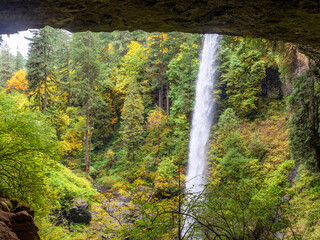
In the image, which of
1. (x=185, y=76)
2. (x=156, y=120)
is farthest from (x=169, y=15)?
(x=156, y=120)

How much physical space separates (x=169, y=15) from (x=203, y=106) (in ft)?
49.7

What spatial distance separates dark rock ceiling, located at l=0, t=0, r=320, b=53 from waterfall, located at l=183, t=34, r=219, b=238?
1328 centimetres

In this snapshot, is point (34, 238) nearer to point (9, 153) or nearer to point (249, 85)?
point (9, 153)

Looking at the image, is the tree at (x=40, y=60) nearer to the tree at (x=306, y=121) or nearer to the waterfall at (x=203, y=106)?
the waterfall at (x=203, y=106)

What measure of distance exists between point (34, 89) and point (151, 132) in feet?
34.3

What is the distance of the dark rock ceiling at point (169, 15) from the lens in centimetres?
263

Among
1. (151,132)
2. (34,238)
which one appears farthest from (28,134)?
(151,132)

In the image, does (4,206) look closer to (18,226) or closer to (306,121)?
(18,226)

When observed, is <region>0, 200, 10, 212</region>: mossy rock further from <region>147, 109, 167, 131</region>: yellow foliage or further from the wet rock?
<region>147, 109, 167, 131</region>: yellow foliage

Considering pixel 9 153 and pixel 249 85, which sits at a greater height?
pixel 249 85

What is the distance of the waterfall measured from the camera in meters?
16.4

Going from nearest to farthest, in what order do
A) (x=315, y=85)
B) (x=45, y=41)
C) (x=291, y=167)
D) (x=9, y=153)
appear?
(x=9, y=153) < (x=315, y=85) < (x=291, y=167) < (x=45, y=41)

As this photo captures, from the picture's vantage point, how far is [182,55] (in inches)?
810

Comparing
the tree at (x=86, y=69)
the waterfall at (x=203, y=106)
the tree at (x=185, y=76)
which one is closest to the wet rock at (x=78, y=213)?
the waterfall at (x=203, y=106)
